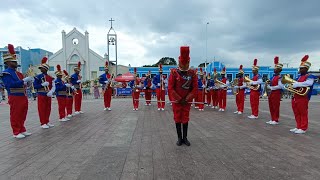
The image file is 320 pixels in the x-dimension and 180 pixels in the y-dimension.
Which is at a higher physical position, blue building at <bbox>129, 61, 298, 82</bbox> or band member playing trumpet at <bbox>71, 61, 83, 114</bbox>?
blue building at <bbox>129, 61, 298, 82</bbox>

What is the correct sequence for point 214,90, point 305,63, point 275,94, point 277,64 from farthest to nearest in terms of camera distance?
point 214,90 < point 277,64 < point 275,94 < point 305,63

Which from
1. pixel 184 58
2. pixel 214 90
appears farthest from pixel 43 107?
pixel 214 90

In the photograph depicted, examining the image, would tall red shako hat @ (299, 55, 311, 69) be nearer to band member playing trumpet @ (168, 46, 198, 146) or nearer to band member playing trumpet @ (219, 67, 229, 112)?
band member playing trumpet @ (168, 46, 198, 146)

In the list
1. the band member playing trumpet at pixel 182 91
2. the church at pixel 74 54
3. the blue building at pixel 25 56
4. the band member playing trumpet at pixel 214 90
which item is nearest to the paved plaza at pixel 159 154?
the band member playing trumpet at pixel 182 91

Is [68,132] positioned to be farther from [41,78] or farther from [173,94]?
[173,94]

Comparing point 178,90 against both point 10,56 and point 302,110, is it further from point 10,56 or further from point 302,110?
point 10,56

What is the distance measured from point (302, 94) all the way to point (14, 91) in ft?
25.2

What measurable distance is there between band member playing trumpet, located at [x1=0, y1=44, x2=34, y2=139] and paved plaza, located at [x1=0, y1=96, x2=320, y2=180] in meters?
0.42

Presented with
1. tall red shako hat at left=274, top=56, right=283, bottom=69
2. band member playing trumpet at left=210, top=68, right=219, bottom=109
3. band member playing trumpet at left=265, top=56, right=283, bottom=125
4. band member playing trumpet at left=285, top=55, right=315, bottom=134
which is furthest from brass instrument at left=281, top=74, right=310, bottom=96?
band member playing trumpet at left=210, top=68, right=219, bottom=109

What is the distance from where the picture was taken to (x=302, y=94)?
5.81 metres

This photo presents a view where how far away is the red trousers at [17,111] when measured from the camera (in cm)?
550

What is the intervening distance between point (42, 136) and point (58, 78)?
3.16m

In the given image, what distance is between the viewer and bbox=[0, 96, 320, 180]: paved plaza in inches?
128

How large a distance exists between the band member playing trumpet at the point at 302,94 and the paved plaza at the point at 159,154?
38cm
